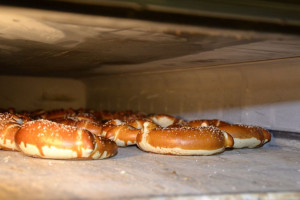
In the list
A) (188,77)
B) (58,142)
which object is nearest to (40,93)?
(188,77)

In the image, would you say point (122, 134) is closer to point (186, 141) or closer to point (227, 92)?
point (186, 141)

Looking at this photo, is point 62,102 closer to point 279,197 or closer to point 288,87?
point 288,87

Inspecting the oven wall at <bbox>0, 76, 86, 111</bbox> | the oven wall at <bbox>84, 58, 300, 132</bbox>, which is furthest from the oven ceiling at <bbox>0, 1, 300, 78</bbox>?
the oven wall at <bbox>0, 76, 86, 111</bbox>

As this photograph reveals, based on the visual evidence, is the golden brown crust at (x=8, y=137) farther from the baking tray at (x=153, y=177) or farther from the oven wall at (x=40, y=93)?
the oven wall at (x=40, y=93)

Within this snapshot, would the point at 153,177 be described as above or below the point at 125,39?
below

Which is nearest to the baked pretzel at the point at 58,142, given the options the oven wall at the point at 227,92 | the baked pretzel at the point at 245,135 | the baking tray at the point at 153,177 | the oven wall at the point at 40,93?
the baking tray at the point at 153,177
